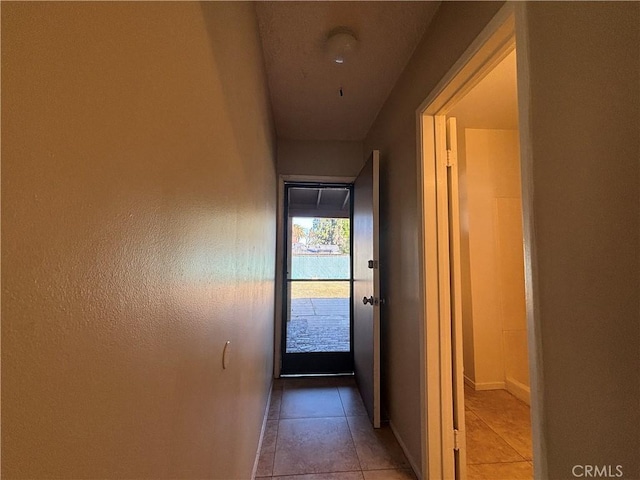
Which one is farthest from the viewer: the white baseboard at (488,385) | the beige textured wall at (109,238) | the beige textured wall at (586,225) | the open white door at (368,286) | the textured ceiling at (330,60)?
the white baseboard at (488,385)

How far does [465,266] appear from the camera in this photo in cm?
294

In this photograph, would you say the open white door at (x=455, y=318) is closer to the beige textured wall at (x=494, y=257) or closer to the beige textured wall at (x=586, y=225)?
the beige textured wall at (x=586, y=225)

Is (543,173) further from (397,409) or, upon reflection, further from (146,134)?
(397,409)

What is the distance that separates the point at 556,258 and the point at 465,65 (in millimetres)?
918

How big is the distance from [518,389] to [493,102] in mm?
2570

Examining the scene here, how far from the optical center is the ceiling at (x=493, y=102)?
2.01 m

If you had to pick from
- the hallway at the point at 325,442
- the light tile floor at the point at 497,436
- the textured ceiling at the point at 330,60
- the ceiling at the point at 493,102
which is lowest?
the light tile floor at the point at 497,436

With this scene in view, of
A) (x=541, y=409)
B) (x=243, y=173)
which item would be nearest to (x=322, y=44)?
(x=243, y=173)

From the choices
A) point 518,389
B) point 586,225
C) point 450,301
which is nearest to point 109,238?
point 586,225

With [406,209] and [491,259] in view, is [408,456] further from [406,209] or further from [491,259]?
[491,259]

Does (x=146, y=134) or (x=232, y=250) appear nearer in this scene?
(x=146, y=134)

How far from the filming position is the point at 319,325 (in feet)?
10.7

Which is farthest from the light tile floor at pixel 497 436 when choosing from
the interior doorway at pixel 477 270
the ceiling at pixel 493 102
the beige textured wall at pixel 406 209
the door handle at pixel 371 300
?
the ceiling at pixel 493 102

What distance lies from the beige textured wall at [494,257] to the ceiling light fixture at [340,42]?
181cm
